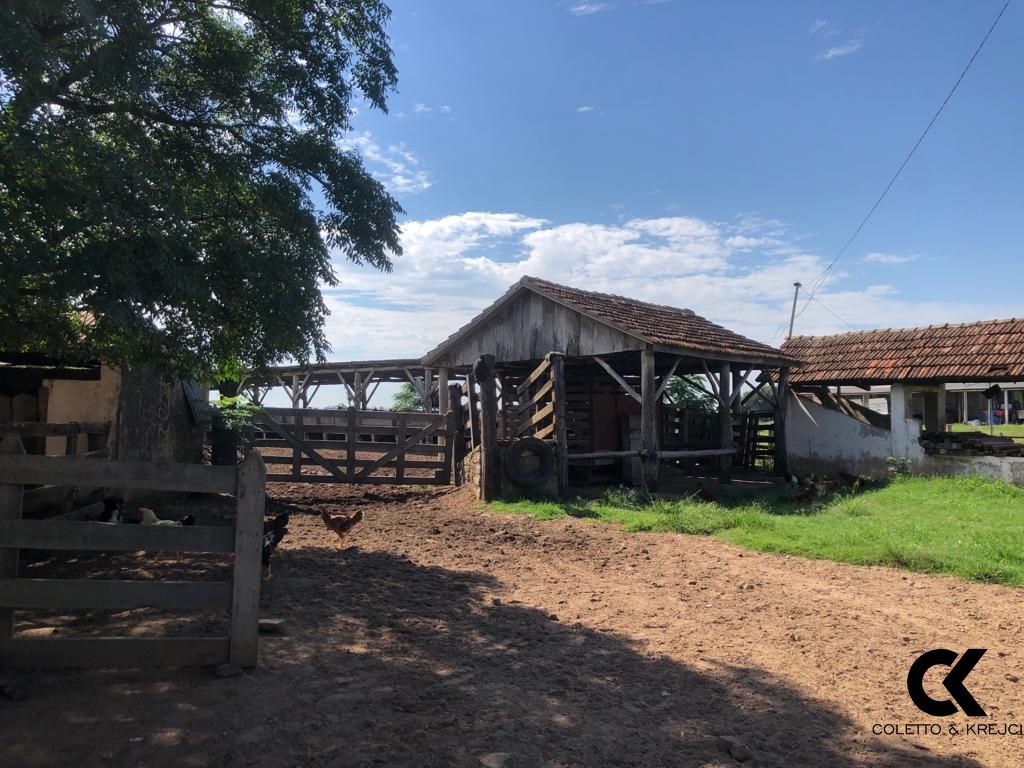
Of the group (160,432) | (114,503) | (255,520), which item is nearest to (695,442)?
(160,432)

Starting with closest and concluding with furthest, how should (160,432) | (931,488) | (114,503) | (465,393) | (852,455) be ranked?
(114,503)
(160,432)
(931,488)
(465,393)
(852,455)

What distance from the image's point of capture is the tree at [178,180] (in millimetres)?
4637

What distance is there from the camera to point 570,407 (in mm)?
16016

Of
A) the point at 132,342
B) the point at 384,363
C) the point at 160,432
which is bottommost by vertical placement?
the point at 160,432

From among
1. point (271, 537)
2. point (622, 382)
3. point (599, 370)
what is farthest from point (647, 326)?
point (271, 537)

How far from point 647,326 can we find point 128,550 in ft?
36.6

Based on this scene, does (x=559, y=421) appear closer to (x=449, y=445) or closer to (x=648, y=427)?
(x=648, y=427)

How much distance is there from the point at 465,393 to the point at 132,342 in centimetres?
843

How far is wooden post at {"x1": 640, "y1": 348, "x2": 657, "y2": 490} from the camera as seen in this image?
12789 mm

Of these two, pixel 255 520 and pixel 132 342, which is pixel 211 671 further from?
pixel 132 342

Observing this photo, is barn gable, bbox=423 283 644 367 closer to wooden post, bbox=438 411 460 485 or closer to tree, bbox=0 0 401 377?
wooden post, bbox=438 411 460 485

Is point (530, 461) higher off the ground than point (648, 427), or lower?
lower

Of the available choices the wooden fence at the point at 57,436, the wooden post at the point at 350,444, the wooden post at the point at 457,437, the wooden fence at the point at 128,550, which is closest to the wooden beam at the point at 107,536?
the wooden fence at the point at 128,550

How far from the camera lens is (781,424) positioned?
16203 millimetres
